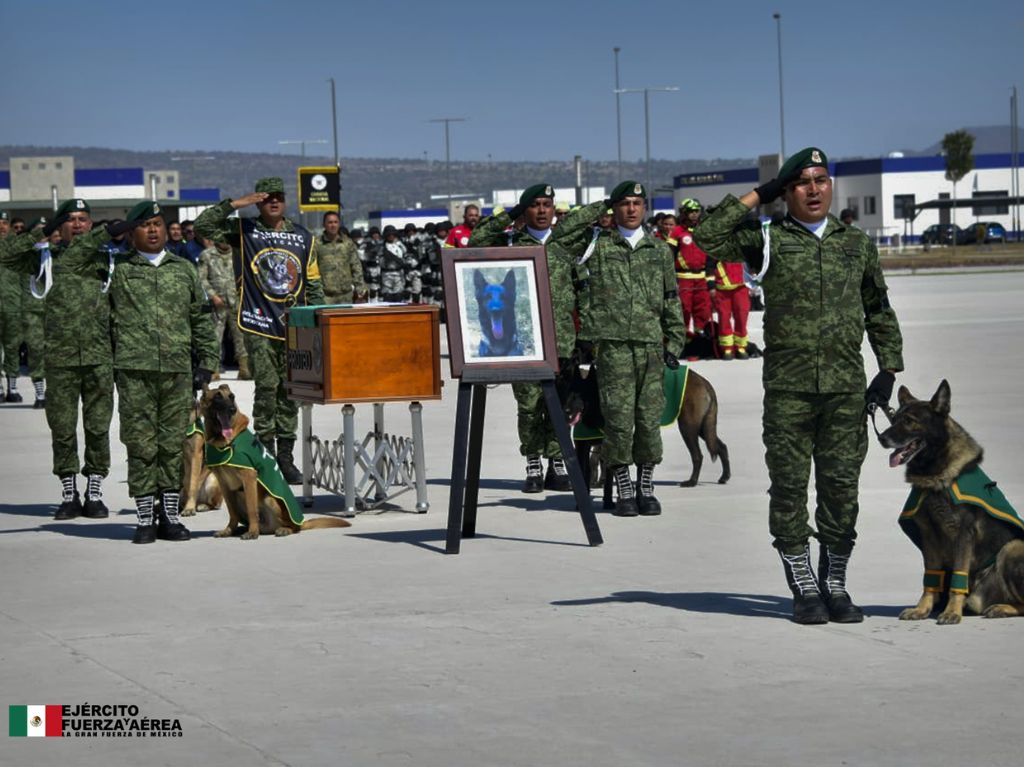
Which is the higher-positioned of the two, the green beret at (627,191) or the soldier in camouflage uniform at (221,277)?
the green beret at (627,191)

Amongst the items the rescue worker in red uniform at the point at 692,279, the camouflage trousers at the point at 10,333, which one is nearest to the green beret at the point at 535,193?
the camouflage trousers at the point at 10,333

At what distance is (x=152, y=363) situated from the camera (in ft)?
35.3

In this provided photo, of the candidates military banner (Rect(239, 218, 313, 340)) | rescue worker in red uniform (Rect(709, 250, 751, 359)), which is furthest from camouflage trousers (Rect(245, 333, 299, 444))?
rescue worker in red uniform (Rect(709, 250, 751, 359))

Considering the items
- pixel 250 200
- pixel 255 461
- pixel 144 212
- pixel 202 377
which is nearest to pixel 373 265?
pixel 250 200

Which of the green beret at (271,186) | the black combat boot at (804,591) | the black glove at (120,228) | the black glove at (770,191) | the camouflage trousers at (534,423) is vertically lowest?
the black combat boot at (804,591)

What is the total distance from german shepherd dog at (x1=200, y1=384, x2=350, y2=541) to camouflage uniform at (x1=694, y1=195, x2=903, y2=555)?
386 centimetres

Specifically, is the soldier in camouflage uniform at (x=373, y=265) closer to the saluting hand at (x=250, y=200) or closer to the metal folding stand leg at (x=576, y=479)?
the saluting hand at (x=250, y=200)

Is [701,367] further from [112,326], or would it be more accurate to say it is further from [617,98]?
[617,98]

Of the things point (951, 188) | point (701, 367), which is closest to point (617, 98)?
point (951, 188)

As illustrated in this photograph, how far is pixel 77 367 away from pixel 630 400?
12.4 feet

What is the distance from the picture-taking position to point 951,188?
114m

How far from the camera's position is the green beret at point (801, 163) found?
7832mm

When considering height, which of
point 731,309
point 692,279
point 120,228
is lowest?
point 731,309

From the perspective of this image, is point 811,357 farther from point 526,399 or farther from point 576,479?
point 526,399
